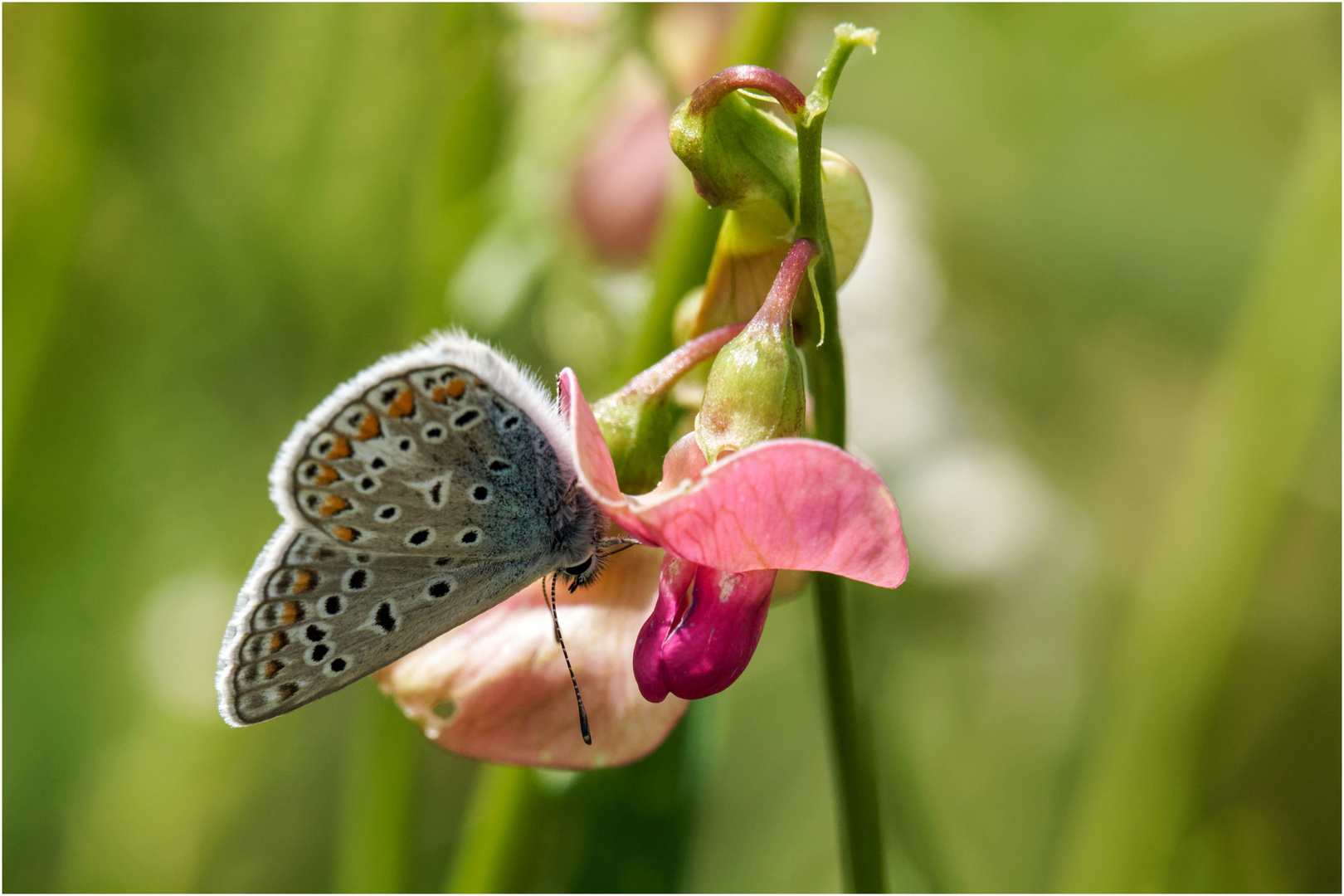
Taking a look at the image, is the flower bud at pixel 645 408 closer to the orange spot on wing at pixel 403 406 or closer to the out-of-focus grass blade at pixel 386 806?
the orange spot on wing at pixel 403 406

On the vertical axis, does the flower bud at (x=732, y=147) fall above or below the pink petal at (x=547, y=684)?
above

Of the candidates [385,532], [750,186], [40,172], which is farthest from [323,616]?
[40,172]

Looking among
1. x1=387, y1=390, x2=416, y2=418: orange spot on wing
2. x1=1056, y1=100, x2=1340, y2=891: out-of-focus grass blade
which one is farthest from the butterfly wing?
x1=1056, y1=100, x2=1340, y2=891: out-of-focus grass blade

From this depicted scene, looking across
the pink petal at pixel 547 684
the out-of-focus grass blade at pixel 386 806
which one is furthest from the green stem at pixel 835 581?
the out-of-focus grass blade at pixel 386 806

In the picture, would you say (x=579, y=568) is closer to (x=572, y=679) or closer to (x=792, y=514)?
(x=572, y=679)

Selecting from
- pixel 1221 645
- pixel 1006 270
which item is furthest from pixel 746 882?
pixel 1006 270

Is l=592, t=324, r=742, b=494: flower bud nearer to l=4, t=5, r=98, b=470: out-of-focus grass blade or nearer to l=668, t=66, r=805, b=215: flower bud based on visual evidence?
l=668, t=66, r=805, b=215: flower bud
